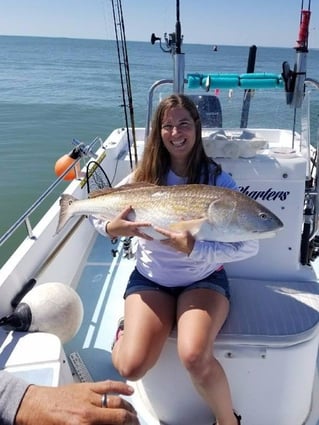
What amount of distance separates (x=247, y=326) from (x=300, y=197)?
1016 mm

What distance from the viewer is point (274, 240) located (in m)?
2.80

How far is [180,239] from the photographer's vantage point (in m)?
2.04

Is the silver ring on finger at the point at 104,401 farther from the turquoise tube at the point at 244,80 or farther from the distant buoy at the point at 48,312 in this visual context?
the turquoise tube at the point at 244,80

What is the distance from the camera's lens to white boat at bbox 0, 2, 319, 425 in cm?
214

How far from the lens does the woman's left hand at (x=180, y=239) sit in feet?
6.62

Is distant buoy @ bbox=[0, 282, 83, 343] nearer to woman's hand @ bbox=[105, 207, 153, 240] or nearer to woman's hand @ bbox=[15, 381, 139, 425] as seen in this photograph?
woman's hand @ bbox=[105, 207, 153, 240]

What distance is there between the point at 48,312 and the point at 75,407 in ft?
5.30

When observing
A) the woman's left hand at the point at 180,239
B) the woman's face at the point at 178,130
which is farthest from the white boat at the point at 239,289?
the woman's left hand at the point at 180,239

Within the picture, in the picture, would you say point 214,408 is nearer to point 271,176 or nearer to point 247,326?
point 247,326

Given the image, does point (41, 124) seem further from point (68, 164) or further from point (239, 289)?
point (239, 289)

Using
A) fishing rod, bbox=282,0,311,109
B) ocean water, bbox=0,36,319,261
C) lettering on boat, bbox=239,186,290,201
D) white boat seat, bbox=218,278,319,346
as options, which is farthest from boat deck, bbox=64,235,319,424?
ocean water, bbox=0,36,319,261

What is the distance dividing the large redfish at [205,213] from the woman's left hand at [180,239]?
25 millimetres

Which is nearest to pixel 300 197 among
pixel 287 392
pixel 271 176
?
pixel 271 176

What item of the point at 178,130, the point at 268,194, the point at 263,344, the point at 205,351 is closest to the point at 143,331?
the point at 205,351
